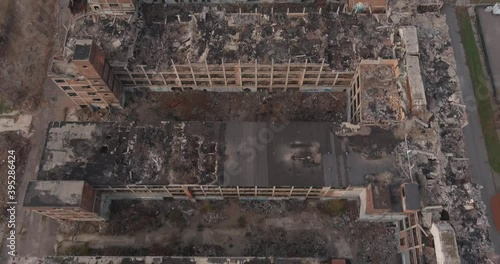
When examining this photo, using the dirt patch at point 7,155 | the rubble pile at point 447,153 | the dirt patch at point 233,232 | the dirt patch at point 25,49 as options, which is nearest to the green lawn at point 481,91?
the rubble pile at point 447,153

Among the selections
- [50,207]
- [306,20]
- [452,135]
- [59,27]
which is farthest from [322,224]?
[59,27]

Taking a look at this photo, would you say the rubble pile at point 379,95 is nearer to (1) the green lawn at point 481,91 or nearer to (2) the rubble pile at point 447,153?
(2) the rubble pile at point 447,153

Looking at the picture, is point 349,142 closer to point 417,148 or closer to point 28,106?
point 417,148

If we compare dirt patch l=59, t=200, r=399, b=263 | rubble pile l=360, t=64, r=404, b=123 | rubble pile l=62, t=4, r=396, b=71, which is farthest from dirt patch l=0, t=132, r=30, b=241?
rubble pile l=360, t=64, r=404, b=123

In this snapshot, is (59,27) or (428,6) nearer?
(428,6)

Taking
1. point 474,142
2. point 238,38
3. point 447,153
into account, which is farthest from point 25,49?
point 474,142

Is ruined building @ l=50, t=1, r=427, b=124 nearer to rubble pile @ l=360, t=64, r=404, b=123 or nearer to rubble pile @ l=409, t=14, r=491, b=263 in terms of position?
rubble pile @ l=360, t=64, r=404, b=123
